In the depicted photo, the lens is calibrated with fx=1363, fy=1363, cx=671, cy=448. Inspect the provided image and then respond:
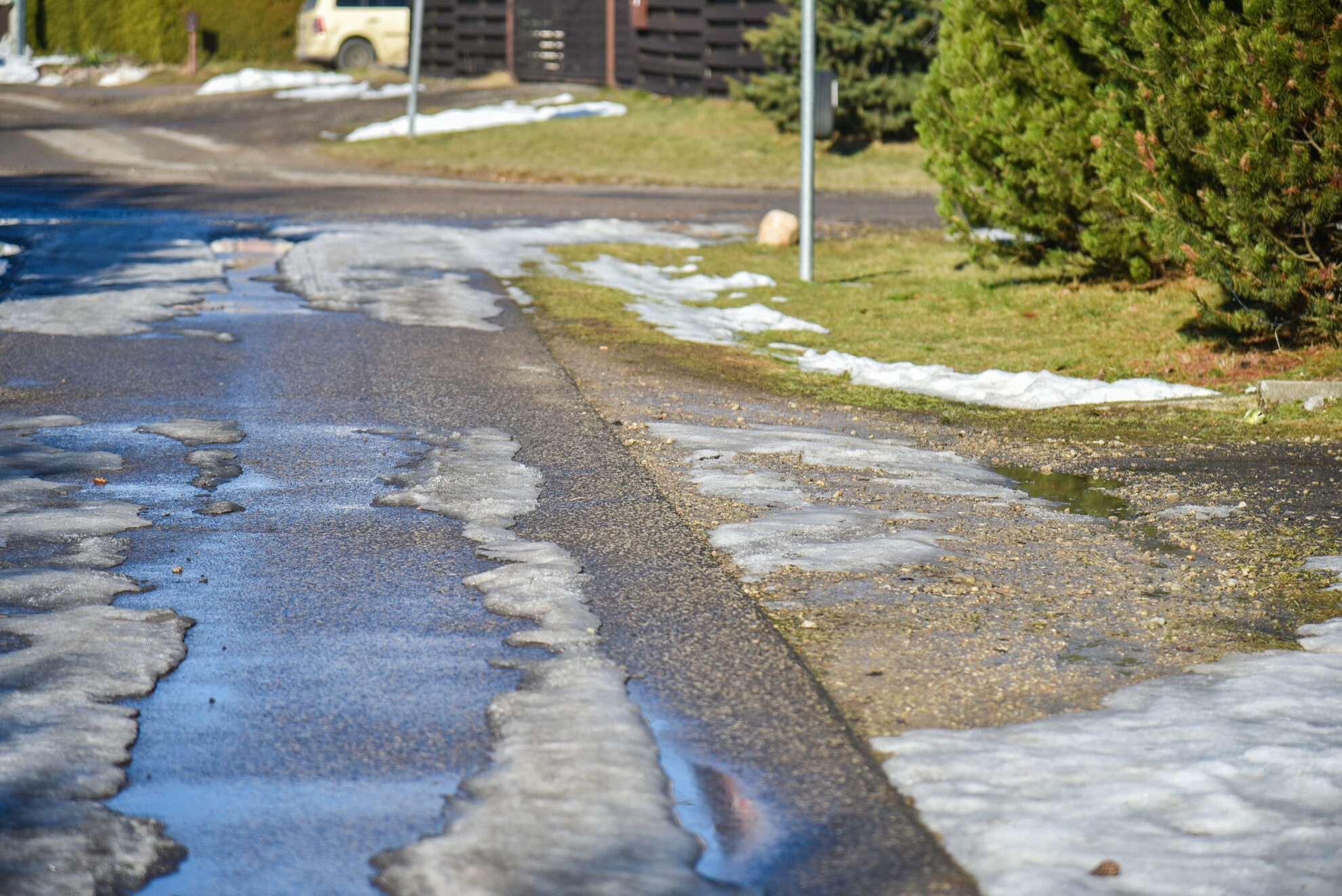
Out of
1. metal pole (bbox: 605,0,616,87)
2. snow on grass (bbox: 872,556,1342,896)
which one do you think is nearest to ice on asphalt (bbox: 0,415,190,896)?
snow on grass (bbox: 872,556,1342,896)

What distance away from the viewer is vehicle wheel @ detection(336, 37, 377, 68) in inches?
1421

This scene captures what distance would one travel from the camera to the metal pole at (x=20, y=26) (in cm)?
4172

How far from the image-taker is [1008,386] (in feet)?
28.0

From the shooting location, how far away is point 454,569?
4723 mm

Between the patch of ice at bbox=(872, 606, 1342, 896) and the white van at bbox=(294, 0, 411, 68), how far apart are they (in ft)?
114

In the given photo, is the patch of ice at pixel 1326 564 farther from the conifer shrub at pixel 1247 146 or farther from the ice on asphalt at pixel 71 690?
the ice on asphalt at pixel 71 690

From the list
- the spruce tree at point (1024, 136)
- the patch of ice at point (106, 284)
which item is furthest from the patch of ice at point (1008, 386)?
the patch of ice at point (106, 284)

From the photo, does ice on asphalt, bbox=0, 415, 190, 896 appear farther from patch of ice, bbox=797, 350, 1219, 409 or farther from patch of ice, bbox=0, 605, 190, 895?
patch of ice, bbox=797, 350, 1219, 409

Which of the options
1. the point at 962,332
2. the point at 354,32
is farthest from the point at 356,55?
the point at 962,332

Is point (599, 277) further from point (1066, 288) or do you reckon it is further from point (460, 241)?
point (1066, 288)

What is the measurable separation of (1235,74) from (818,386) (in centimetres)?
301

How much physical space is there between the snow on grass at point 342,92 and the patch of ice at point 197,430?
1008 inches

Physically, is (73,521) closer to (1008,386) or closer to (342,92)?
(1008,386)

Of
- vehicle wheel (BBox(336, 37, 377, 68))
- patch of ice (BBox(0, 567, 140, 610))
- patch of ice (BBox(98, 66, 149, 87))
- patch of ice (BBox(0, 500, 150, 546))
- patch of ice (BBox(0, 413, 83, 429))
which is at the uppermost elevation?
vehicle wheel (BBox(336, 37, 377, 68))
